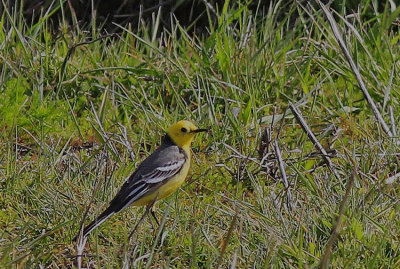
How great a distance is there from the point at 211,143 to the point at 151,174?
89 centimetres

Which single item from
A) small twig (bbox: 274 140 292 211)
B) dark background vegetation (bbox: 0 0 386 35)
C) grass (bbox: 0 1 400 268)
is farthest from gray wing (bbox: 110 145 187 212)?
dark background vegetation (bbox: 0 0 386 35)

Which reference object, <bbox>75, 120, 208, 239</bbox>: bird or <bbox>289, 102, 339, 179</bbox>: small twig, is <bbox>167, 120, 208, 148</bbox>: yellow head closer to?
<bbox>75, 120, 208, 239</bbox>: bird

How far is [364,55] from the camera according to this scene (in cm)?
607

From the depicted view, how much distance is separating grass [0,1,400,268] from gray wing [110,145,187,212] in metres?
0.12

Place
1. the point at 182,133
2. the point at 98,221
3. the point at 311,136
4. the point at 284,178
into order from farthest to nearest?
1. the point at 182,133
2. the point at 311,136
3. the point at 284,178
4. the point at 98,221

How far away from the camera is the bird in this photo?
14.2 feet

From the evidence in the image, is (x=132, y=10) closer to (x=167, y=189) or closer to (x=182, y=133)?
(x=182, y=133)

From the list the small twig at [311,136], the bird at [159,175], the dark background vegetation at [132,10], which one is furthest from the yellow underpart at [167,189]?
the dark background vegetation at [132,10]

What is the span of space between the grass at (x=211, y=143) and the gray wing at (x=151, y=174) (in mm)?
124

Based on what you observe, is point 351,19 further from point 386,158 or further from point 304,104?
point 386,158

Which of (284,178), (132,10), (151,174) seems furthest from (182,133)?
(132,10)

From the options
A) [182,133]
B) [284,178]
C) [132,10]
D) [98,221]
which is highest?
[98,221]

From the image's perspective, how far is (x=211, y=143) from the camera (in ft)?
18.0

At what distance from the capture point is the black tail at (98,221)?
4.15 m
